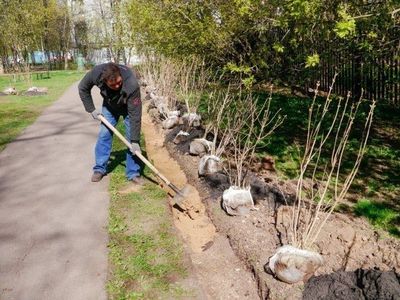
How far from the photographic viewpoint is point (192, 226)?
190 inches

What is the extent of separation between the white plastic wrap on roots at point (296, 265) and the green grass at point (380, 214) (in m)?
1.38

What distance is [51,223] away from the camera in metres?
4.52

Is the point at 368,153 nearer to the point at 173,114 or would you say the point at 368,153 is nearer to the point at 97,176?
the point at 173,114

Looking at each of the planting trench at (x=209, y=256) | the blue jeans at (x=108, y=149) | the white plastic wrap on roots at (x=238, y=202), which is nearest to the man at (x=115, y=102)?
the blue jeans at (x=108, y=149)

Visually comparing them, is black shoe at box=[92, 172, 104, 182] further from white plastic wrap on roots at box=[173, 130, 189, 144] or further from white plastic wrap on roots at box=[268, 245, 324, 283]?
white plastic wrap on roots at box=[268, 245, 324, 283]

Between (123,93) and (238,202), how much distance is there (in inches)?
81.3

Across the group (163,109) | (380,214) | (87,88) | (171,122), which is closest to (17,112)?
(163,109)

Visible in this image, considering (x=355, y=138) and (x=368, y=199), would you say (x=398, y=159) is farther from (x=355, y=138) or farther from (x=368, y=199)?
(x=368, y=199)

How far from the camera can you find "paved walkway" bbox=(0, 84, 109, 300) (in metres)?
3.45

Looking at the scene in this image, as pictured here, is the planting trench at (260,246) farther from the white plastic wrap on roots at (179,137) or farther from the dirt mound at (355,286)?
the white plastic wrap on roots at (179,137)

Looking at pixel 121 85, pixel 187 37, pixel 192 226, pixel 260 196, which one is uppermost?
pixel 187 37

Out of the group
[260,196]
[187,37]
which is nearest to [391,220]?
[260,196]

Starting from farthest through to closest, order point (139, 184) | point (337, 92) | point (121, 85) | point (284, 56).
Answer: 1. point (337, 92)
2. point (284, 56)
3. point (139, 184)
4. point (121, 85)

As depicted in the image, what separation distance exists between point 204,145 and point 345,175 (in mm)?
2096
